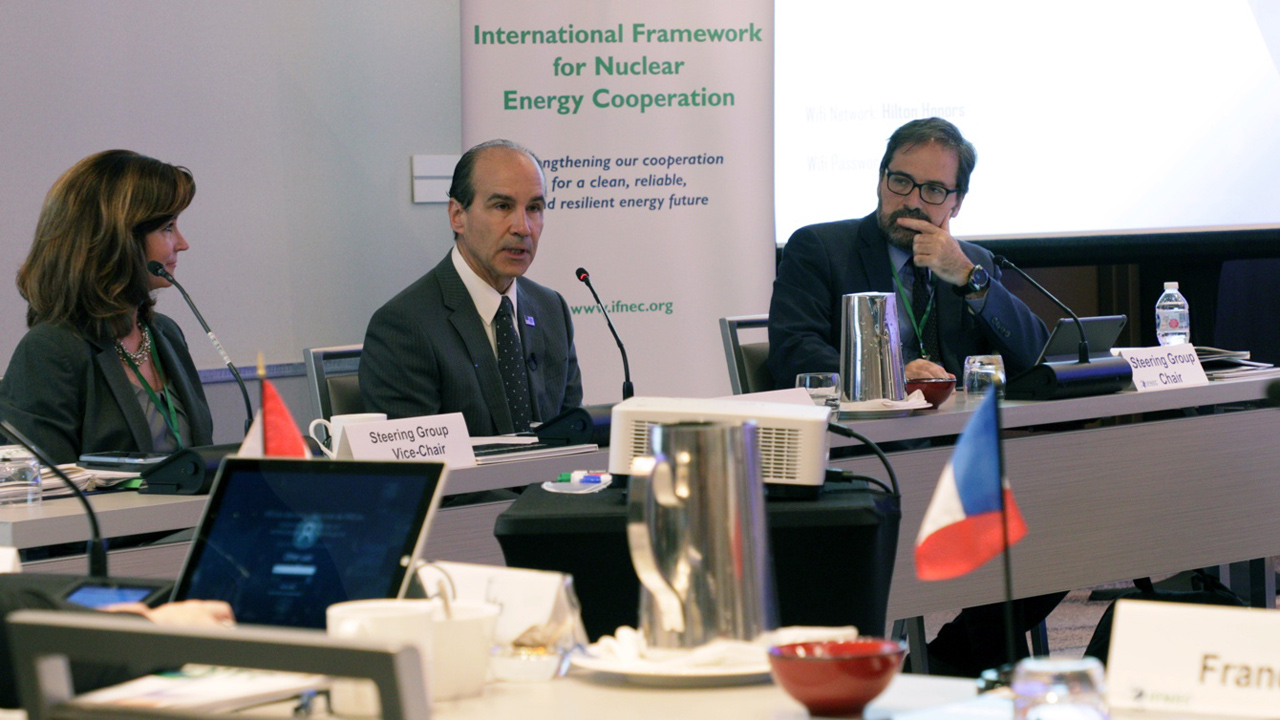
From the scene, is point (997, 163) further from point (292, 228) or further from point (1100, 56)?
point (292, 228)

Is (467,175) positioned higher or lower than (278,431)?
higher

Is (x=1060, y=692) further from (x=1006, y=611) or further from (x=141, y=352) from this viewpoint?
(x=141, y=352)

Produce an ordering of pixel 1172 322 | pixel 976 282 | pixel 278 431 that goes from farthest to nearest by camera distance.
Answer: pixel 1172 322
pixel 976 282
pixel 278 431

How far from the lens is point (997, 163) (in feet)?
15.5

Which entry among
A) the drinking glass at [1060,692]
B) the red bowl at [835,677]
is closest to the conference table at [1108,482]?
the red bowl at [835,677]

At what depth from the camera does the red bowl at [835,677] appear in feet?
3.12

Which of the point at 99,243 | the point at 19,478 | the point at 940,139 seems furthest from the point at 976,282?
the point at 19,478

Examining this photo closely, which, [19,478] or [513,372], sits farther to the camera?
[513,372]

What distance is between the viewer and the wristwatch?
3.39m

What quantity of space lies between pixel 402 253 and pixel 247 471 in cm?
353

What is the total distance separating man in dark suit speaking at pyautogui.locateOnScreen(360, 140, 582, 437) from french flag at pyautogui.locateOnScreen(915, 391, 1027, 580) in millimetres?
1968

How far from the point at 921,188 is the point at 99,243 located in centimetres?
196

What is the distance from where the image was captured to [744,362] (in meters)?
3.41

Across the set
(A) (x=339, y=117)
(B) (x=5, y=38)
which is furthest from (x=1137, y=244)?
(B) (x=5, y=38)
